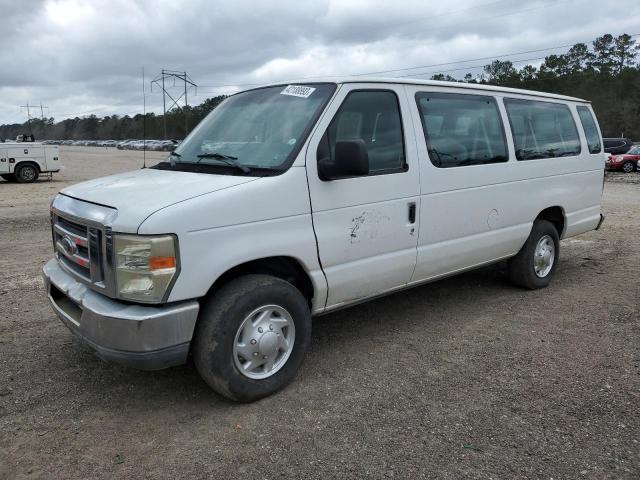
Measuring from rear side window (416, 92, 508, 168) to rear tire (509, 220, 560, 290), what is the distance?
1.09m

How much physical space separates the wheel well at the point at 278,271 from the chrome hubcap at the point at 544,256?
3051 mm

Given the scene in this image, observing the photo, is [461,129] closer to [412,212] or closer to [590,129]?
[412,212]

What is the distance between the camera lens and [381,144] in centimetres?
405

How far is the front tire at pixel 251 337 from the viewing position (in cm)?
322

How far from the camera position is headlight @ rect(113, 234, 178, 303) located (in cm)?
294

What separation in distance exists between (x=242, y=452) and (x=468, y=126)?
3320mm

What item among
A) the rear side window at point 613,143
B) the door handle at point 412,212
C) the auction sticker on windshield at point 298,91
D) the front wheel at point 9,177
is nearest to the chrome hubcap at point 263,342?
the door handle at point 412,212

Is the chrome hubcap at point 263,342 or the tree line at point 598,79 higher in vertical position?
the tree line at point 598,79

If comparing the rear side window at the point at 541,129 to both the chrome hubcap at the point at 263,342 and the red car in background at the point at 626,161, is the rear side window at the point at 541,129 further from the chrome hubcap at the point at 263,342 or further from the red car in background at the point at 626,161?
the red car in background at the point at 626,161

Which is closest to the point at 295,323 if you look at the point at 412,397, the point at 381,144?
the point at 412,397

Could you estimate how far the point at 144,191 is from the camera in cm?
331

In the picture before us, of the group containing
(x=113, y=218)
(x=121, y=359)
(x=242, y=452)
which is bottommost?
(x=242, y=452)

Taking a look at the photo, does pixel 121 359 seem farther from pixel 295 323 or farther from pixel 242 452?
pixel 295 323

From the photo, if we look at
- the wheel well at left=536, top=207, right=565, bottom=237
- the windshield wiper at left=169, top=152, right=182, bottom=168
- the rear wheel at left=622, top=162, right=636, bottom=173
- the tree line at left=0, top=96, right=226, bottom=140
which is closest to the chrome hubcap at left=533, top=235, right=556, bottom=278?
the wheel well at left=536, top=207, right=565, bottom=237
